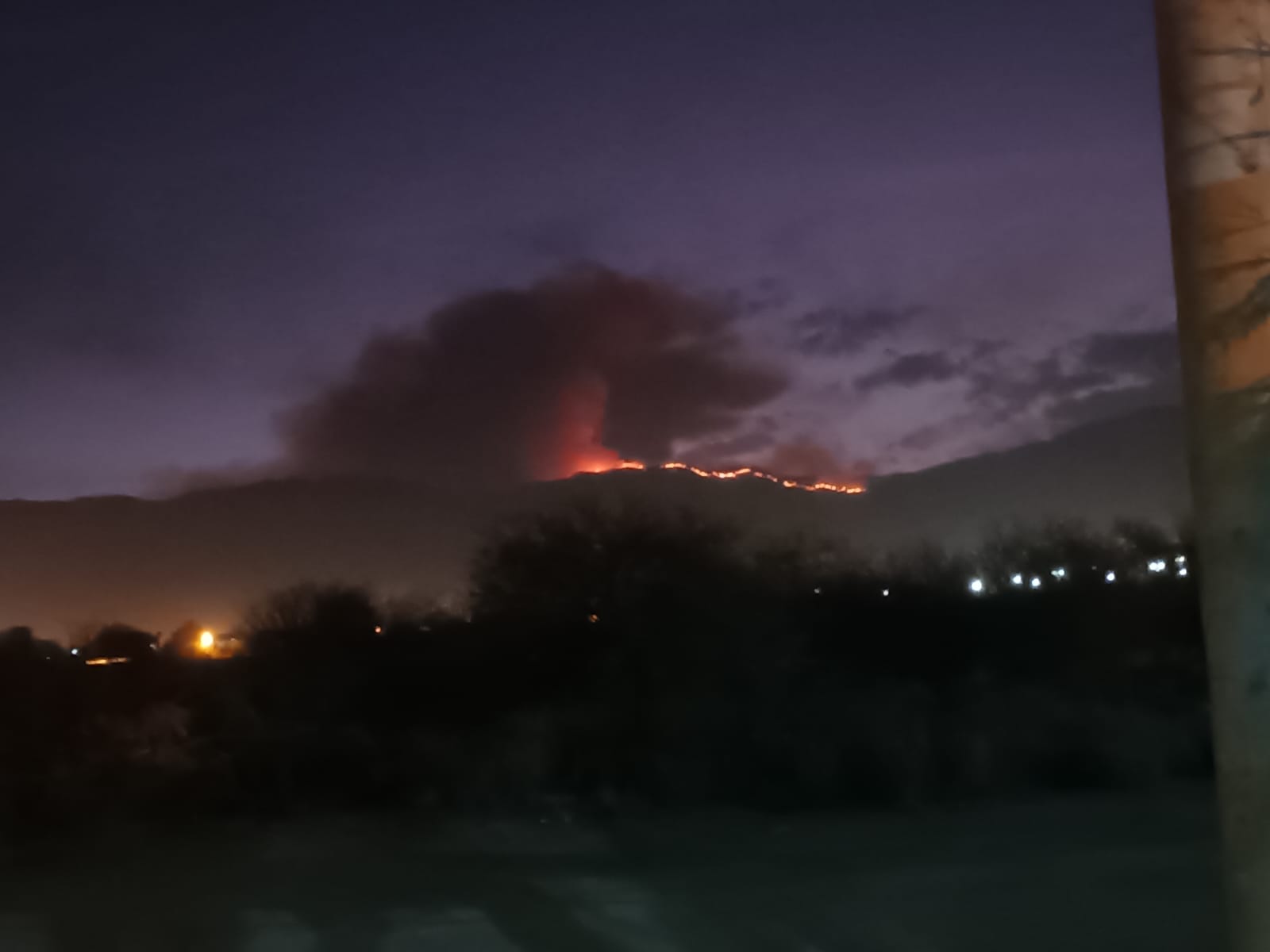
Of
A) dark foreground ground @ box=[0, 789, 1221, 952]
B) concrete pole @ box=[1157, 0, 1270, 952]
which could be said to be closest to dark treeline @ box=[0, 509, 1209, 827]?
dark foreground ground @ box=[0, 789, 1221, 952]

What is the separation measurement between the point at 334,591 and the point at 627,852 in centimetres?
1513

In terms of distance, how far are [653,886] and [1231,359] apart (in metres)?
6.70

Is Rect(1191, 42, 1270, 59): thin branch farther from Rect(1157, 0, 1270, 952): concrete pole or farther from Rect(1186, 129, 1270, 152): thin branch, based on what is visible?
Rect(1186, 129, 1270, 152): thin branch

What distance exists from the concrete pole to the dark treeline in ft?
33.3

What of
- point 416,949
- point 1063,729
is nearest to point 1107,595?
point 1063,729

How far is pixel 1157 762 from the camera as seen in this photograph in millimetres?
15523

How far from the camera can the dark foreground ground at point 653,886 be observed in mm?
8836

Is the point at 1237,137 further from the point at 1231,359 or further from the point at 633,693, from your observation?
the point at 633,693

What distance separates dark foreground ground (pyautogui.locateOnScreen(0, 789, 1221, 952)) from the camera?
8.84 m

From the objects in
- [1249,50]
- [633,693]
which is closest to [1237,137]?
[1249,50]

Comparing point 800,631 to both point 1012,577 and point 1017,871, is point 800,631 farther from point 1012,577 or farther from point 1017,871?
point 1017,871

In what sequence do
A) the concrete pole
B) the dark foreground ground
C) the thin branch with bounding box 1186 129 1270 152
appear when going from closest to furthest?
the concrete pole
the thin branch with bounding box 1186 129 1270 152
the dark foreground ground

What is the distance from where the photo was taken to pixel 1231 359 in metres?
4.85

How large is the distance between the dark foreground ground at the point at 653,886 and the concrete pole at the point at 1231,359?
13.6 feet
